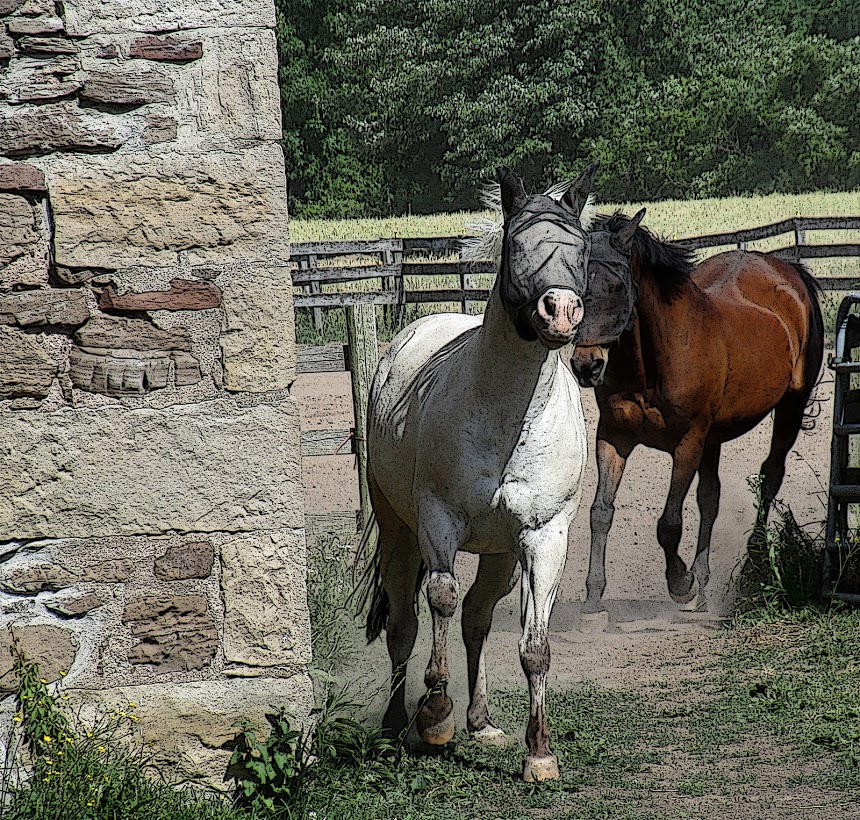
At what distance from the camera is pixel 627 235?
4906 mm

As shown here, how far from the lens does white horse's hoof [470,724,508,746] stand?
3.82m

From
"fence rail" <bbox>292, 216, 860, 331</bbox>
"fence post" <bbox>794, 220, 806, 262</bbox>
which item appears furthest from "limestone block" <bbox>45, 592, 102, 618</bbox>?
"fence post" <bbox>794, 220, 806, 262</bbox>

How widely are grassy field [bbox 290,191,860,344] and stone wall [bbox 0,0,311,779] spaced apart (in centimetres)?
982

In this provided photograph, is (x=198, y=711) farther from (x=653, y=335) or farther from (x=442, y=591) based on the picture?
(x=653, y=335)

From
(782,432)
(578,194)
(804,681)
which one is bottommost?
(804,681)

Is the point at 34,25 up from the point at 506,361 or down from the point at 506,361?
up

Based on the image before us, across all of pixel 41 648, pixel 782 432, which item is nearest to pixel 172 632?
pixel 41 648

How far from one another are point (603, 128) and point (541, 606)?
417 inches

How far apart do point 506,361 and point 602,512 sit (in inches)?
98.6

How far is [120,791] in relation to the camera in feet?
9.04

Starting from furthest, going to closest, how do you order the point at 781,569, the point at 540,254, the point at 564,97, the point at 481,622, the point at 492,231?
the point at 564,97
the point at 781,569
the point at 481,622
the point at 492,231
the point at 540,254

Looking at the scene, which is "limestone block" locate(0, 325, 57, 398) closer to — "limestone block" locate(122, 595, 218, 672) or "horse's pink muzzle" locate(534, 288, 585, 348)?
"limestone block" locate(122, 595, 218, 672)

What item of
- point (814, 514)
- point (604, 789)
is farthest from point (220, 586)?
point (814, 514)

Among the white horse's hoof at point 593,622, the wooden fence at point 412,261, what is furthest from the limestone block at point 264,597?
the wooden fence at point 412,261
